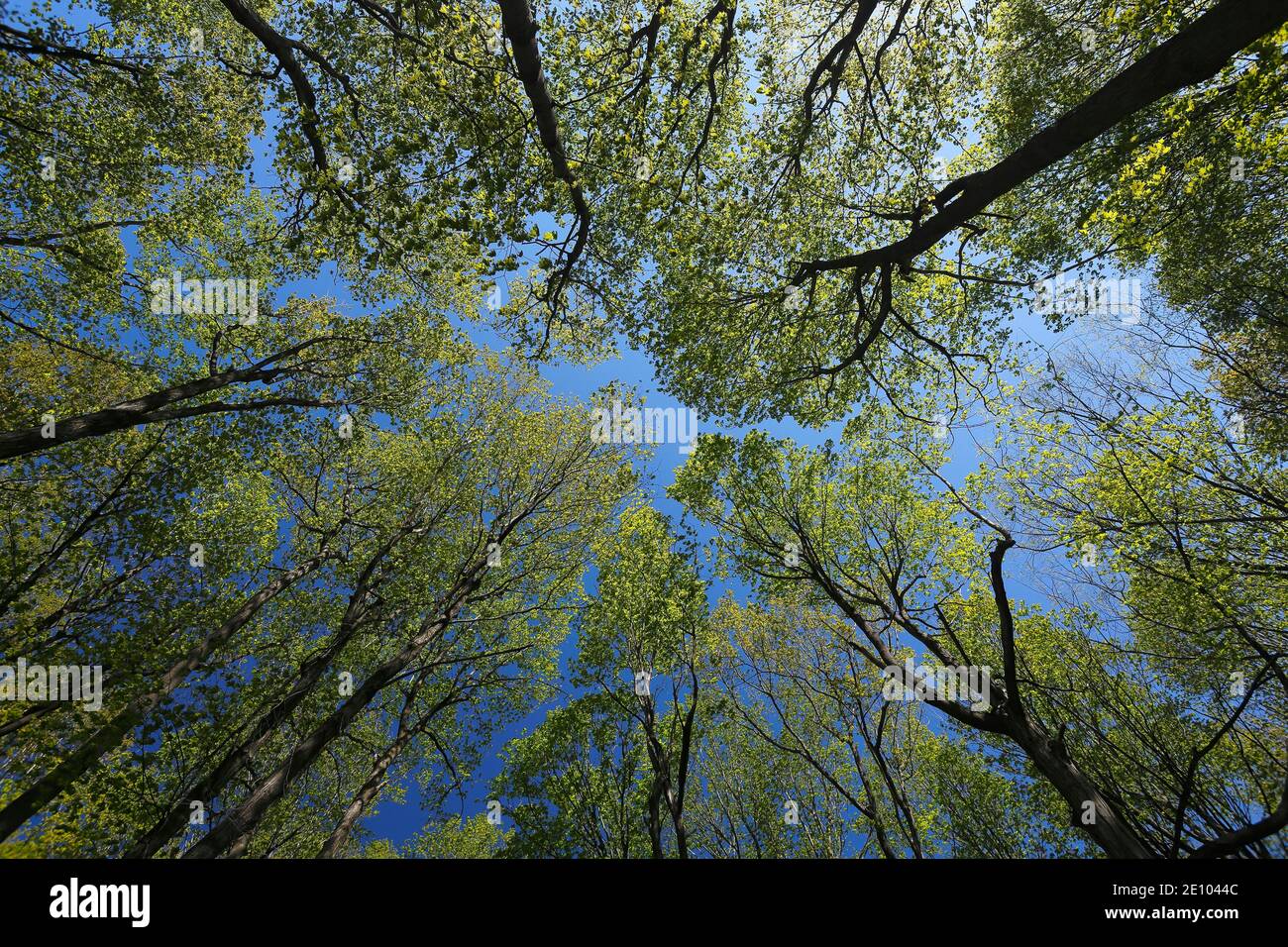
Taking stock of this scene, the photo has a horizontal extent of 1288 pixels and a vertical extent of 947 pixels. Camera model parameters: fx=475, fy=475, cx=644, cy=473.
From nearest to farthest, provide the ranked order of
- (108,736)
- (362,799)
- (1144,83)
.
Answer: (1144,83)
(108,736)
(362,799)

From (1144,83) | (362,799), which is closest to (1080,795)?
(1144,83)

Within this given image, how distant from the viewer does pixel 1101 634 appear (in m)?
13.2

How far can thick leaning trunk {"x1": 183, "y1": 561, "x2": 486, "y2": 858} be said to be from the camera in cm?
724

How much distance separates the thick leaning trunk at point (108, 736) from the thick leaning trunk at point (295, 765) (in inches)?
87.1

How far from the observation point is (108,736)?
7.89 metres

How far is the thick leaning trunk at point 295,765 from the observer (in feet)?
23.7

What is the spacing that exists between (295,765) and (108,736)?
311 centimetres

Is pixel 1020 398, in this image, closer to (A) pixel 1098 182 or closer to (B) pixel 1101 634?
(A) pixel 1098 182

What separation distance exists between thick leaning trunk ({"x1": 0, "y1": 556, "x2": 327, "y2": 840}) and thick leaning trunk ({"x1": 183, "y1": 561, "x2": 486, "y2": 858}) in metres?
2.21

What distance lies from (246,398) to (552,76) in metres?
11.4

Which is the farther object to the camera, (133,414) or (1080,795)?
(133,414)

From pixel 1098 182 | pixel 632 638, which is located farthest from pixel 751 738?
pixel 1098 182

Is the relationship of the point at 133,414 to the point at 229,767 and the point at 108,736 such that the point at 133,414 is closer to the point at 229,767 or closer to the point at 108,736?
the point at 108,736

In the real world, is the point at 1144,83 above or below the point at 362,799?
above
